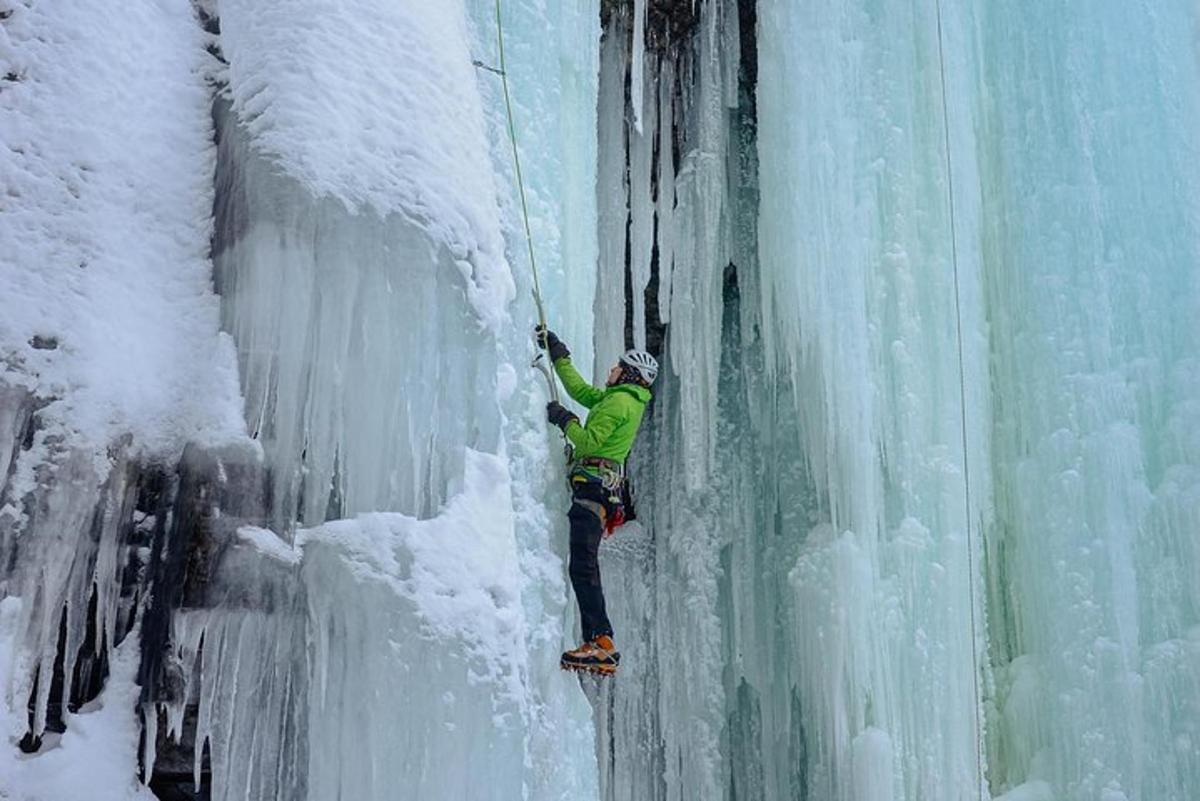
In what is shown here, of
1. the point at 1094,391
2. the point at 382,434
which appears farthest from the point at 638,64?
the point at 382,434

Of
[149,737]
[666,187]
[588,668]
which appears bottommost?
[149,737]

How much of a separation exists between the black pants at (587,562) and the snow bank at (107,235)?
1.29m

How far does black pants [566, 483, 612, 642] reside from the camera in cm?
452

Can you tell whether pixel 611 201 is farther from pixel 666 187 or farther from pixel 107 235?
pixel 107 235

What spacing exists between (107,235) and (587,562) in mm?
1955

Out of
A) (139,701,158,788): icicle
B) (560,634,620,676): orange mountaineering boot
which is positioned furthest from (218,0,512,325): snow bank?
(139,701,158,788): icicle

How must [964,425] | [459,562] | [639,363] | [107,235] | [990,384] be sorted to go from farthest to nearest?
[990,384] < [964,425] < [639,363] < [107,235] < [459,562]

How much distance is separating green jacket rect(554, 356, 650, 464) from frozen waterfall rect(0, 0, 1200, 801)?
5.3 inches

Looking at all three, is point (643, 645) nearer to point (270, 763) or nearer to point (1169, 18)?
point (270, 763)

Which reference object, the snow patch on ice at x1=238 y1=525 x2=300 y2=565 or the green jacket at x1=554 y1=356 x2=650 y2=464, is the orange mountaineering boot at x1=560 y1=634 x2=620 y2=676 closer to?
the green jacket at x1=554 y1=356 x2=650 y2=464

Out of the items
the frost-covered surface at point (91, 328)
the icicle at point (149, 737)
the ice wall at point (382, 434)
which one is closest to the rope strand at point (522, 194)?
the ice wall at point (382, 434)

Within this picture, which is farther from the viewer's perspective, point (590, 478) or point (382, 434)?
point (590, 478)

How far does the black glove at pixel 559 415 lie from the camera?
4.57 metres

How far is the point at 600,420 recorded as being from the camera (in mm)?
4617
